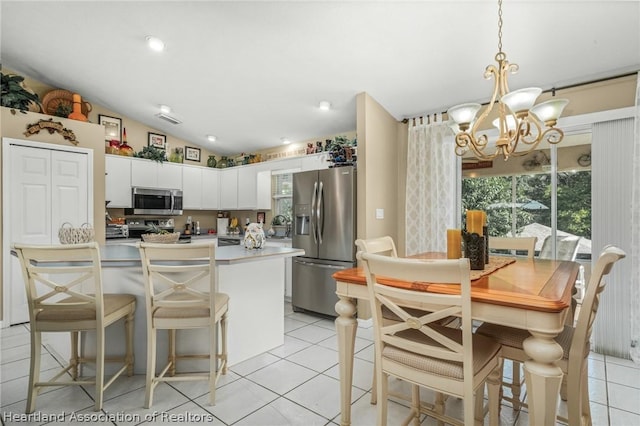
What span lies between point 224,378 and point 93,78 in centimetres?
390

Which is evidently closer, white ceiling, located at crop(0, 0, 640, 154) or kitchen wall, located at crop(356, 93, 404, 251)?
white ceiling, located at crop(0, 0, 640, 154)

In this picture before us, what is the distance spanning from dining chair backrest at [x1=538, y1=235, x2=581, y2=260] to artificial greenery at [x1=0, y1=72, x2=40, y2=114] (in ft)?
19.0

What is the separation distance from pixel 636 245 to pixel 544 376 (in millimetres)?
2359

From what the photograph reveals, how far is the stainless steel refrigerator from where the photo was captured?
3623 mm

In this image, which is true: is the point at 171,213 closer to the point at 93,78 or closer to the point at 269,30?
the point at 93,78

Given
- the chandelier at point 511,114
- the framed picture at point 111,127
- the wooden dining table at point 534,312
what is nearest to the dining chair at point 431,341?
the wooden dining table at point 534,312

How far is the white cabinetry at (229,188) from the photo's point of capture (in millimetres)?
5669

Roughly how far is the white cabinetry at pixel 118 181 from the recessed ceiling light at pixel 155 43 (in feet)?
6.91

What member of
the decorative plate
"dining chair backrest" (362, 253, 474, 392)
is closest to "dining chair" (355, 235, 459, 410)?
"dining chair backrest" (362, 253, 474, 392)

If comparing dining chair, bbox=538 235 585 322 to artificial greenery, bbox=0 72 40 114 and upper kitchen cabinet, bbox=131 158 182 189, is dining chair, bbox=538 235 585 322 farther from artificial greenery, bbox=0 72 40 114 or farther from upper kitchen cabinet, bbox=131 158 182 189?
artificial greenery, bbox=0 72 40 114

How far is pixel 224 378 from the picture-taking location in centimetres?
235

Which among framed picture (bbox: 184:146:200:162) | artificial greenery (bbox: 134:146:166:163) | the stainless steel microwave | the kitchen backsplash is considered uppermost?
framed picture (bbox: 184:146:200:162)

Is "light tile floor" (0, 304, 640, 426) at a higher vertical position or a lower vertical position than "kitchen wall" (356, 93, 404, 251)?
lower

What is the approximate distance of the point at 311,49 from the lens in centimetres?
287
